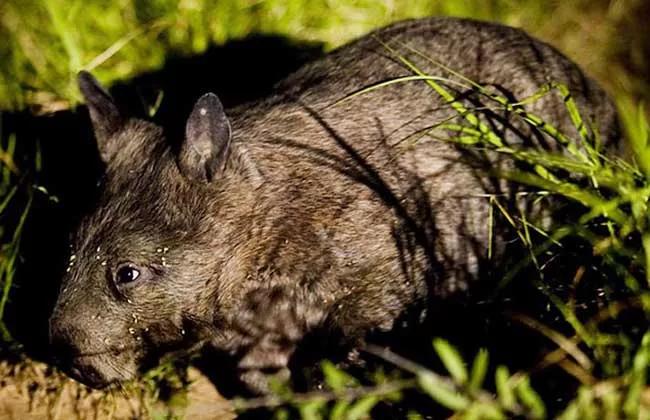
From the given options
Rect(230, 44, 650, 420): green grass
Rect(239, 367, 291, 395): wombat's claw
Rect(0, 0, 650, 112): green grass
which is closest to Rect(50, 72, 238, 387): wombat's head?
Rect(239, 367, 291, 395): wombat's claw

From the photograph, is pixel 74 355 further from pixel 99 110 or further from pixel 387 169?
pixel 387 169

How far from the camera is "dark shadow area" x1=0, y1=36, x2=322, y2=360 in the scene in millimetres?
5176

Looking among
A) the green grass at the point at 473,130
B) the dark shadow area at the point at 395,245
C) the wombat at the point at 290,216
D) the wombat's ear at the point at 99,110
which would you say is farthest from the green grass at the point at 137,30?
the wombat at the point at 290,216

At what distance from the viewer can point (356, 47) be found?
517 cm

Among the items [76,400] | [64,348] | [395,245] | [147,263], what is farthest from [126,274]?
[395,245]

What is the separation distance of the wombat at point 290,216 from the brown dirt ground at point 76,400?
10.7 inches

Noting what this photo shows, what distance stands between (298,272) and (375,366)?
1.90ft

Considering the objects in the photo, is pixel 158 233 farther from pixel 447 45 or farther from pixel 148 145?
pixel 447 45

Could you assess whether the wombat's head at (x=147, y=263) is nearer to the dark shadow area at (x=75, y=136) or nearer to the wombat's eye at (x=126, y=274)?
the wombat's eye at (x=126, y=274)

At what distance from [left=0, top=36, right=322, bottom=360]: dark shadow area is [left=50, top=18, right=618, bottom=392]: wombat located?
403 millimetres

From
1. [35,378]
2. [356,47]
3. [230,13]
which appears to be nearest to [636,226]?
[356,47]

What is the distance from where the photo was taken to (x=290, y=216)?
436 cm

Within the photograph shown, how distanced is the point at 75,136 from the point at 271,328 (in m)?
2.29

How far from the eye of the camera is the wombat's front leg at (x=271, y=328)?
434cm
